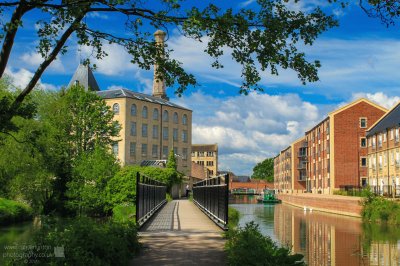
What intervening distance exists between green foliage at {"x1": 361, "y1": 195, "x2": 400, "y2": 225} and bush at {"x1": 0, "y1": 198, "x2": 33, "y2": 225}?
90.9ft

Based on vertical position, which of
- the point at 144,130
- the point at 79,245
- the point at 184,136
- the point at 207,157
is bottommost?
the point at 79,245

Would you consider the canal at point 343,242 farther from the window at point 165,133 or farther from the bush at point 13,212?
the window at point 165,133

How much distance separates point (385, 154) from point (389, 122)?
3722mm

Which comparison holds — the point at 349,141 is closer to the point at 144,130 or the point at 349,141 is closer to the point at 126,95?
the point at 144,130

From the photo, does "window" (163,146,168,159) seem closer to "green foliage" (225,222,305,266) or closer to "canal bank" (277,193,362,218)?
"canal bank" (277,193,362,218)

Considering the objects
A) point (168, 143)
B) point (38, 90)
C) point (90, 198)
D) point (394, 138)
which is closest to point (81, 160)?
point (90, 198)

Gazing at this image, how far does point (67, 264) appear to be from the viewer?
283 inches

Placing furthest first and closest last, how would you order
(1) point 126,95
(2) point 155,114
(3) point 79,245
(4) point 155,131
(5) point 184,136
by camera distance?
(5) point 184,136 → (2) point 155,114 → (4) point 155,131 → (1) point 126,95 → (3) point 79,245

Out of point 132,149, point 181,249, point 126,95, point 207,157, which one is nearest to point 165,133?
point 132,149

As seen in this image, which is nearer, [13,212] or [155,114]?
[13,212]

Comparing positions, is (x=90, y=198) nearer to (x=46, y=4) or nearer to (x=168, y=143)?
(x=46, y=4)

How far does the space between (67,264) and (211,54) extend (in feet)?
16.3

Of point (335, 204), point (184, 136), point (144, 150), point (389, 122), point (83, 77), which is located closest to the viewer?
point (335, 204)

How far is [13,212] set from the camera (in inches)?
1476
